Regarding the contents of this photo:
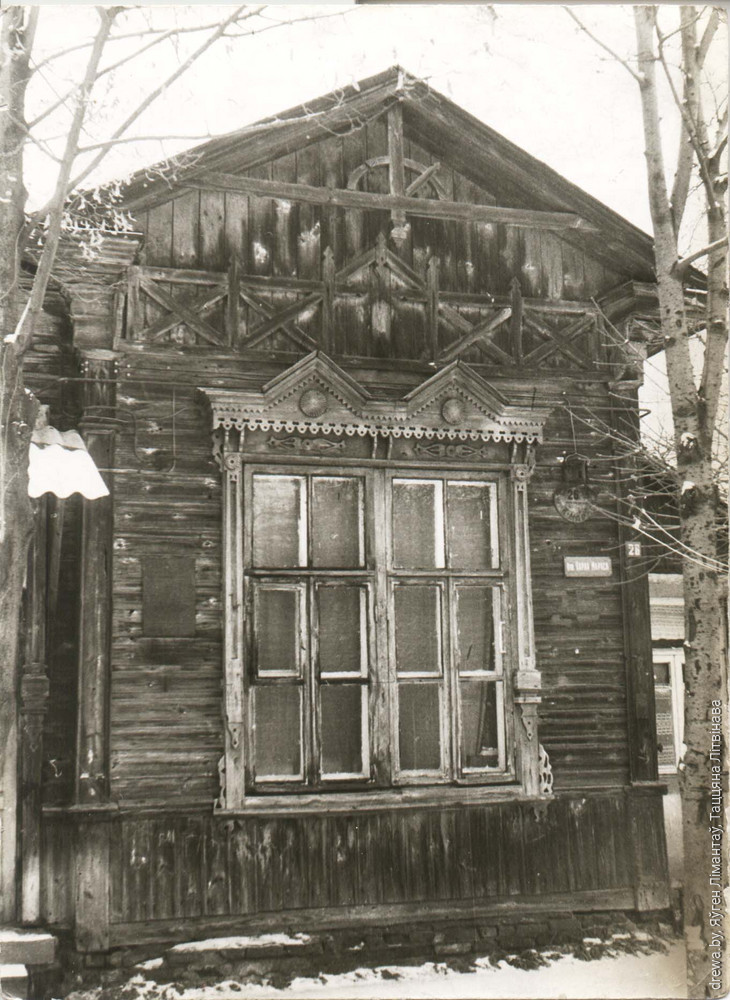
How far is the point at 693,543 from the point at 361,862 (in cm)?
237

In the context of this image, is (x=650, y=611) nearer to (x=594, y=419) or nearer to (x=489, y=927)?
(x=594, y=419)

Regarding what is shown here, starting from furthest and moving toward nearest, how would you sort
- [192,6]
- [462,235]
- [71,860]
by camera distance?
[462,235] < [71,860] < [192,6]

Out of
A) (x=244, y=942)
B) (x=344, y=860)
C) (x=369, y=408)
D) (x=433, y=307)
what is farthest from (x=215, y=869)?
(x=433, y=307)

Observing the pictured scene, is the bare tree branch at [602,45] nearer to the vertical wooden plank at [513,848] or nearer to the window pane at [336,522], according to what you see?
the window pane at [336,522]

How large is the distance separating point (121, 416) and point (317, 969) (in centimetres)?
298

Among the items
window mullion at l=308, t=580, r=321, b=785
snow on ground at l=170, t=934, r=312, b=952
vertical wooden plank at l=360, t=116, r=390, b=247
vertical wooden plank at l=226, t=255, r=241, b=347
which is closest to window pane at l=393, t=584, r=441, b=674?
window mullion at l=308, t=580, r=321, b=785

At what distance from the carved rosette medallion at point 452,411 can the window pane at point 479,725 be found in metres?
1.47

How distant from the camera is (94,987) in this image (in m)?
4.97

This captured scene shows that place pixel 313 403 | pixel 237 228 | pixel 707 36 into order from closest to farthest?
1. pixel 707 36
2. pixel 313 403
3. pixel 237 228

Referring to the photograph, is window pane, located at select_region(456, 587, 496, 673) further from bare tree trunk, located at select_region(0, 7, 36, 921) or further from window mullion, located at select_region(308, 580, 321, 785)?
bare tree trunk, located at select_region(0, 7, 36, 921)

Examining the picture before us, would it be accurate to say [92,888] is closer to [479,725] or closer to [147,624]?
[147,624]

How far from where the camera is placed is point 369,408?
19.0 feet

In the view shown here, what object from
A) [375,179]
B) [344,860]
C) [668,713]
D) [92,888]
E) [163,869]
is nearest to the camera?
[92,888]

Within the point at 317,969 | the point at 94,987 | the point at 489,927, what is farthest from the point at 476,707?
the point at 94,987
